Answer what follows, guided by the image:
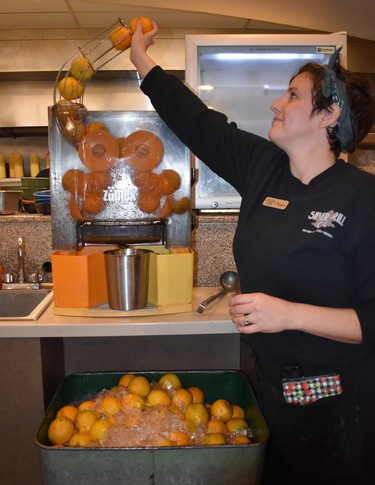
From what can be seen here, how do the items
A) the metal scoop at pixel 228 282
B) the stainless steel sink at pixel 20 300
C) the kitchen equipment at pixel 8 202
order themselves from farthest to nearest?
the kitchen equipment at pixel 8 202 < the stainless steel sink at pixel 20 300 < the metal scoop at pixel 228 282

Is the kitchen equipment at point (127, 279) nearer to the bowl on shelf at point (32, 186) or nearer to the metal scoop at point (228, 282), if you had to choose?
the metal scoop at point (228, 282)

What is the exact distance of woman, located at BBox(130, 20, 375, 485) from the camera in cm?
104

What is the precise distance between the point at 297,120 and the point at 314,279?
1.19ft

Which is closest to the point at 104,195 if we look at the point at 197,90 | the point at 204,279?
the point at 204,279

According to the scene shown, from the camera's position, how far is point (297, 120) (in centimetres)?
116

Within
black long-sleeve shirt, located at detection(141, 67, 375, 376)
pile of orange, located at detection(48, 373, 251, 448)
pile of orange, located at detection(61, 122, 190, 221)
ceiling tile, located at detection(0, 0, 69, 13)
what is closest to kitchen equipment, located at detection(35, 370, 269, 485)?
pile of orange, located at detection(48, 373, 251, 448)

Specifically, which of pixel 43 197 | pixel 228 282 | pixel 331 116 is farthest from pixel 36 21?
pixel 331 116

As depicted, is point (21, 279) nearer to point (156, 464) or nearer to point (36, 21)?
point (156, 464)

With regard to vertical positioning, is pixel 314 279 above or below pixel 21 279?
above

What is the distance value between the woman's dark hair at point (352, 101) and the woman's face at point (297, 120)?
2 cm

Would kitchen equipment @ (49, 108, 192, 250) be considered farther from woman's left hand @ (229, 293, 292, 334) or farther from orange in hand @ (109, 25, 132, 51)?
woman's left hand @ (229, 293, 292, 334)

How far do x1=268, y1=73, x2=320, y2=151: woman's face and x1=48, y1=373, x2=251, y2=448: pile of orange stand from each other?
0.73 m

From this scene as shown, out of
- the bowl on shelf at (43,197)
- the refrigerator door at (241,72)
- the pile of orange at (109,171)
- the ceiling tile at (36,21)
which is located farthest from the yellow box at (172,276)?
the ceiling tile at (36,21)

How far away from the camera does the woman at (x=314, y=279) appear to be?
40.8 inches
